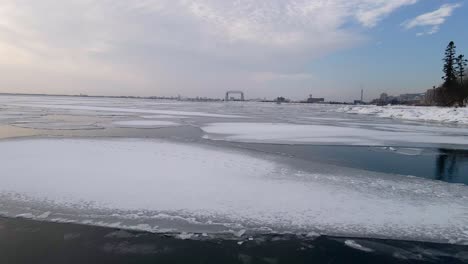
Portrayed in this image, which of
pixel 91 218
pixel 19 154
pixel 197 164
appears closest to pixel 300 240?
pixel 91 218

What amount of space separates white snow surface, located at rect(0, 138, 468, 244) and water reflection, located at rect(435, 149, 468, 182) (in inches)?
38.8

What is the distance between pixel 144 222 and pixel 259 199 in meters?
1.79

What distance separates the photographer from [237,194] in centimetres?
546

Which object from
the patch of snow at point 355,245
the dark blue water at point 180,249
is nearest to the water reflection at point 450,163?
the dark blue water at point 180,249

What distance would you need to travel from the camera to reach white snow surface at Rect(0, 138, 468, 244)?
173 inches

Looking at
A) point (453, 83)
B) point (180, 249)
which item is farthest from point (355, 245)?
point (453, 83)

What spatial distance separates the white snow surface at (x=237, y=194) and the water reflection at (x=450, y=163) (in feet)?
3.23

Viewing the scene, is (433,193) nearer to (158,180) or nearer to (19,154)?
(158,180)

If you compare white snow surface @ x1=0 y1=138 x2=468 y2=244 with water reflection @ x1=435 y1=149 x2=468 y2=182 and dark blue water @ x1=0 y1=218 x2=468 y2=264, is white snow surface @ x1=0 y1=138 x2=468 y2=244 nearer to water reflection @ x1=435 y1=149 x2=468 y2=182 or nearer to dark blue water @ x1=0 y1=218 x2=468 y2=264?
dark blue water @ x1=0 y1=218 x2=468 y2=264

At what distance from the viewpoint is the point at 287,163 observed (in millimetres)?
8062

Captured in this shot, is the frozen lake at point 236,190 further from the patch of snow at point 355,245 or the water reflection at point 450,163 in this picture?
the patch of snow at point 355,245

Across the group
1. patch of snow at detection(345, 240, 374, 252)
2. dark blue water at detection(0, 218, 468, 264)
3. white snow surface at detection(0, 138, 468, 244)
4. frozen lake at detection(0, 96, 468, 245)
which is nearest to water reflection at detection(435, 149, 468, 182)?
frozen lake at detection(0, 96, 468, 245)

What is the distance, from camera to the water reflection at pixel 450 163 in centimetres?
739

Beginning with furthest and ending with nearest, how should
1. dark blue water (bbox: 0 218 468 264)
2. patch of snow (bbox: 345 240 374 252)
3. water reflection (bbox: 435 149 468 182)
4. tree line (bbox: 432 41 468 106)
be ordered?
1. tree line (bbox: 432 41 468 106)
2. water reflection (bbox: 435 149 468 182)
3. patch of snow (bbox: 345 240 374 252)
4. dark blue water (bbox: 0 218 468 264)
